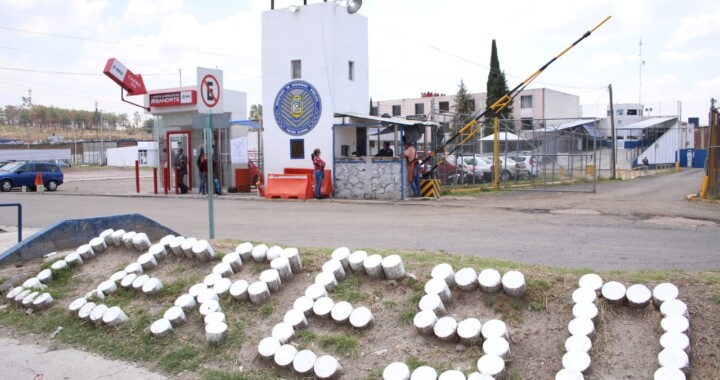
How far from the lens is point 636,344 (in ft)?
15.4

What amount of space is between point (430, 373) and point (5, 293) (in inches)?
241

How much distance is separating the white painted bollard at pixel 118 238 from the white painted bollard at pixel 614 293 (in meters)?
6.41

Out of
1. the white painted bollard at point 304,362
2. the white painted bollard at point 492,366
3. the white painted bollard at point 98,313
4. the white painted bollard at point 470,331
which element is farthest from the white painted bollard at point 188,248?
the white painted bollard at point 492,366

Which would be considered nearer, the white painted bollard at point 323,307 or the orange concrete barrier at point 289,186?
the white painted bollard at point 323,307

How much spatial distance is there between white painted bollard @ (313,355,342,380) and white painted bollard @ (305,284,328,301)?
1.05 m

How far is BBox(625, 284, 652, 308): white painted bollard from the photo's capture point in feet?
16.5

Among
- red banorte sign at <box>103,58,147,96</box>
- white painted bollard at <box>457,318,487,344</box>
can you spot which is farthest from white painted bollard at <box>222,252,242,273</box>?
red banorte sign at <box>103,58,147,96</box>

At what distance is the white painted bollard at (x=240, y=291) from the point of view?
6.28 meters

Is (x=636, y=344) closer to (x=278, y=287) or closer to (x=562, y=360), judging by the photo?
(x=562, y=360)

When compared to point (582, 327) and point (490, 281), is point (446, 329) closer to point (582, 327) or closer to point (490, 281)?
point (490, 281)

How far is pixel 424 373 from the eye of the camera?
4617 millimetres

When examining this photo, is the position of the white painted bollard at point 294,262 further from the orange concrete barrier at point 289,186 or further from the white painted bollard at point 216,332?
the orange concrete barrier at point 289,186

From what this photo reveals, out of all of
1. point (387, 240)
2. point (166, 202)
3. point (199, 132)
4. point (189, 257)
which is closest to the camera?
point (189, 257)

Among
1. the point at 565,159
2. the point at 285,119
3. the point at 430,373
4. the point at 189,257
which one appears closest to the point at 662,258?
the point at 430,373
